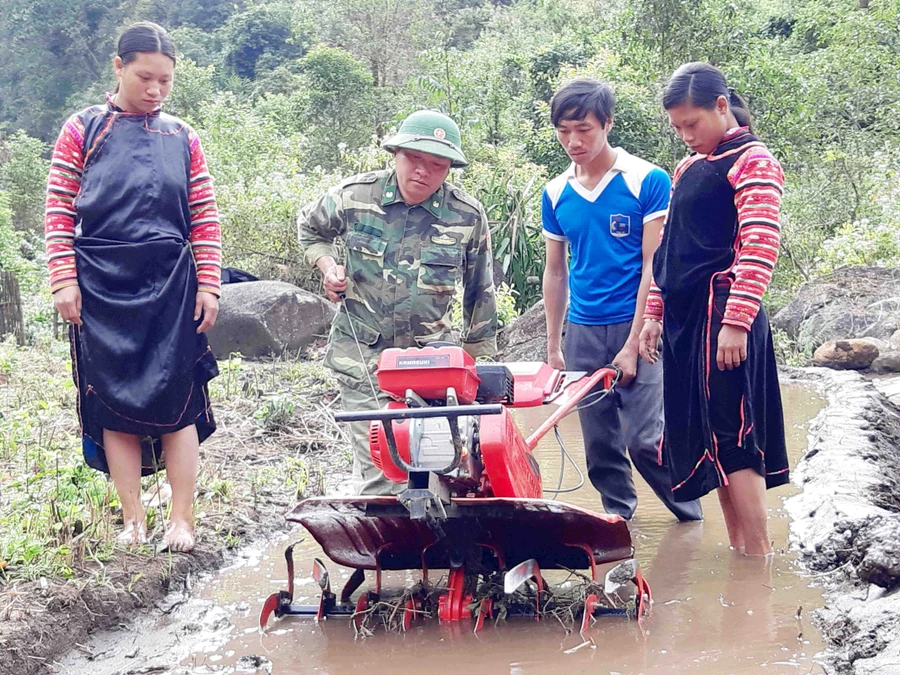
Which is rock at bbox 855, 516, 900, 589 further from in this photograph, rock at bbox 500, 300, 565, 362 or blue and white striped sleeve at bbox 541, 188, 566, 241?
rock at bbox 500, 300, 565, 362

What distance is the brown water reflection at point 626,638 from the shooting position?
283 cm

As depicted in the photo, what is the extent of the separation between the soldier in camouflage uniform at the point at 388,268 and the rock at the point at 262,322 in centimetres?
552

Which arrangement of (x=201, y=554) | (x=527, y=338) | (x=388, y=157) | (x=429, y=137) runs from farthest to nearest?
(x=388, y=157) → (x=527, y=338) → (x=201, y=554) → (x=429, y=137)

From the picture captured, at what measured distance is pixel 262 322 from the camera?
933 centimetres

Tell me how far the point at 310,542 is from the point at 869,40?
18.0 m

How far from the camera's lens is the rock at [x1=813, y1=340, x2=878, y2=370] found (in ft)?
29.2

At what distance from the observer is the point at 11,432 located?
525 centimetres

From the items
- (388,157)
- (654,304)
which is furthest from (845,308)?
(654,304)

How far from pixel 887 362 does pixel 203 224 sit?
23.4 ft

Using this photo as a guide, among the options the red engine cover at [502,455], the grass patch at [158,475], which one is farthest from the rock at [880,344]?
the red engine cover at [502,455]

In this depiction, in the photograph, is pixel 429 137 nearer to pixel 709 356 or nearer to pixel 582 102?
pixel 582 102

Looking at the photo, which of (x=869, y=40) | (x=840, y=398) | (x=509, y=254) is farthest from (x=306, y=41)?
(x=840, y=398)

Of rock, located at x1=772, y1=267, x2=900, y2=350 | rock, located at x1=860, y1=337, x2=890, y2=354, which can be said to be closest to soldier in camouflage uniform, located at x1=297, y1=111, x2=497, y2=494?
rock, located at x1=860, y1=337, x2=890, y2=354

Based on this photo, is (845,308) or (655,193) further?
(845,308)
